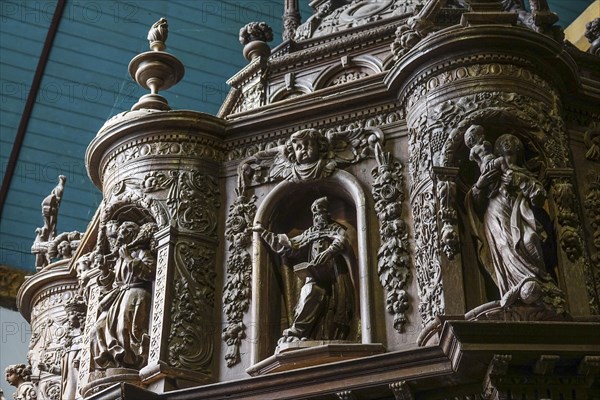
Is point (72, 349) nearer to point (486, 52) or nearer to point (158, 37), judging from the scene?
point (158, 37)

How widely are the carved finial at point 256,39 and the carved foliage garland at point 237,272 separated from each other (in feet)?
12.9

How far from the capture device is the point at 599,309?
32.6 feet

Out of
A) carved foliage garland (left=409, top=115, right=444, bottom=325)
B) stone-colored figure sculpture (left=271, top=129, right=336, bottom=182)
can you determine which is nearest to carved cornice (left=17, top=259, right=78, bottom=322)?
stone-colored figure sculpture (left=271, top=129, right=336, bottom=182)

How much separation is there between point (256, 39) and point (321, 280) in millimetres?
5390

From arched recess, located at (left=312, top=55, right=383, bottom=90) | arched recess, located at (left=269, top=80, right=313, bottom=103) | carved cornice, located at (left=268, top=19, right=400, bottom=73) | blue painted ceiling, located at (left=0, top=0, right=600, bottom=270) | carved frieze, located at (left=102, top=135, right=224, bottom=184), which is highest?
blue painted ceiling, located at (left=0, top=0, right=600, bottom=270)

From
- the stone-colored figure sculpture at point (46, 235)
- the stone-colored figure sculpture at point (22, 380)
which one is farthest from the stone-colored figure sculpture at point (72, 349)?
the stone-colored figure sculpture at point (46, 235)

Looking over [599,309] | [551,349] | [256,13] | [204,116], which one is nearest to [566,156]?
[599,309]

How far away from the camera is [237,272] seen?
11047 millimetres

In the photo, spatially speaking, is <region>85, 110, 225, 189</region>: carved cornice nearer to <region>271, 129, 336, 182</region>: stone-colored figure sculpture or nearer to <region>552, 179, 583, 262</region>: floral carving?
<region>271, 129, 336, 182</region>: stone-colored figure sculpture

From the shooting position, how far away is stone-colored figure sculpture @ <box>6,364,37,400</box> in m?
14.5

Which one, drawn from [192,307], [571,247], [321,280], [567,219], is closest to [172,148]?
[192,307]

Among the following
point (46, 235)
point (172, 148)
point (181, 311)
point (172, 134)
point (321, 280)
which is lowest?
point (181, 311)

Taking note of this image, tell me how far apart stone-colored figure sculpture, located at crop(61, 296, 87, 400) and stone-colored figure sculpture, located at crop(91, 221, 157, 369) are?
1.65m

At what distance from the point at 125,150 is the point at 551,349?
507cm
